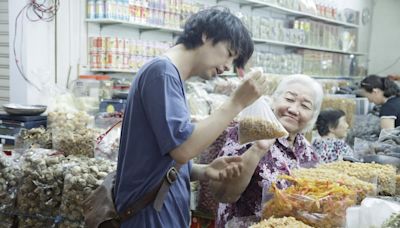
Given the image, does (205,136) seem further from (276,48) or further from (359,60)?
(359,60)

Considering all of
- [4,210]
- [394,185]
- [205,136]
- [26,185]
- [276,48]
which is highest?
[276,48]

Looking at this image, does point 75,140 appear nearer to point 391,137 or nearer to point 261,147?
point 261,147

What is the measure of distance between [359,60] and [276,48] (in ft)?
9.78

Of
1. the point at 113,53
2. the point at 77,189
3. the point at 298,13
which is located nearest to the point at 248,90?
the point at 77,189

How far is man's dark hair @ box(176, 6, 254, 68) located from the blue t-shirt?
177mm

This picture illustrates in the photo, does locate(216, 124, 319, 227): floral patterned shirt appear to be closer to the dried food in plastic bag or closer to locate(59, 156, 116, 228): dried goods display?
locate(59, 156, 116, 228): dried goods display

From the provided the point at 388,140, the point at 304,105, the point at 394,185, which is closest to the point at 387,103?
the point at 388,140

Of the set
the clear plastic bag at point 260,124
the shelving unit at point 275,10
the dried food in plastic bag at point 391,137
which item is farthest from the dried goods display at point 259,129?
the shelving unit at point 275,10

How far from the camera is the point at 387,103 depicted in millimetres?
4812

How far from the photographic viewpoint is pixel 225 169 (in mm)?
1748

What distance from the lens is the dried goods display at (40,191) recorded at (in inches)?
86.4

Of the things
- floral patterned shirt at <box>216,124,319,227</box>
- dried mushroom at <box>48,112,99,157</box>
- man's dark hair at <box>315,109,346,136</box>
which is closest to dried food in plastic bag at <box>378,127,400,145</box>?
floral patterned shirt at <box>216,124,319,227</box>

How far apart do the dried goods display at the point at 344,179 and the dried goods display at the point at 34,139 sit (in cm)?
172

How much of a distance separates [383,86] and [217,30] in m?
4.15
